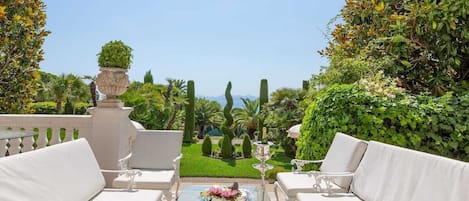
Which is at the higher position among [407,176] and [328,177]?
[407,176]

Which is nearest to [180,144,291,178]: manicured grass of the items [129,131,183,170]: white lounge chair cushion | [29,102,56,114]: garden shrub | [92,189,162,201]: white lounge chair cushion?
[129,131,183,170]: white lounge chair cushion

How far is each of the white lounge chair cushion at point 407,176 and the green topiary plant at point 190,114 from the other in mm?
14104

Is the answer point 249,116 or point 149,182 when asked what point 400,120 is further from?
point 249,116

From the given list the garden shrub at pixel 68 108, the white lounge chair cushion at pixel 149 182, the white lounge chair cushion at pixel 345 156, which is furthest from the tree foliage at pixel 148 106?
the white lounge chair cushion at pixel 345 156

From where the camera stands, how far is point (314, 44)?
9.75 meters

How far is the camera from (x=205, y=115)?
19.6 meters

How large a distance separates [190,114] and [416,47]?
1278 cm

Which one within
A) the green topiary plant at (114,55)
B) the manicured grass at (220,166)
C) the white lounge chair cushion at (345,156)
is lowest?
the manicured grass at (220,166)

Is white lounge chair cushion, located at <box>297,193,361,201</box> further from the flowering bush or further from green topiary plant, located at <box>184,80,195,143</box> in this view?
green topiary plant, located at <box>184,80,195,143</box>

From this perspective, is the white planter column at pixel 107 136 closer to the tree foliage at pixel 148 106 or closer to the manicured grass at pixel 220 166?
the manicured grass at pixel 220 166

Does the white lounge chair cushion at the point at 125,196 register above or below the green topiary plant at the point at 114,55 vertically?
below

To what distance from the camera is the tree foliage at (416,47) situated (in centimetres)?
594

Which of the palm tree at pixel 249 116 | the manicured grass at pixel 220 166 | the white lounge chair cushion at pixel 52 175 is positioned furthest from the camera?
the palm tree at pixel 249 116

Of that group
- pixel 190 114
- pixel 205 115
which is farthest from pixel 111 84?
pixel 205 115
